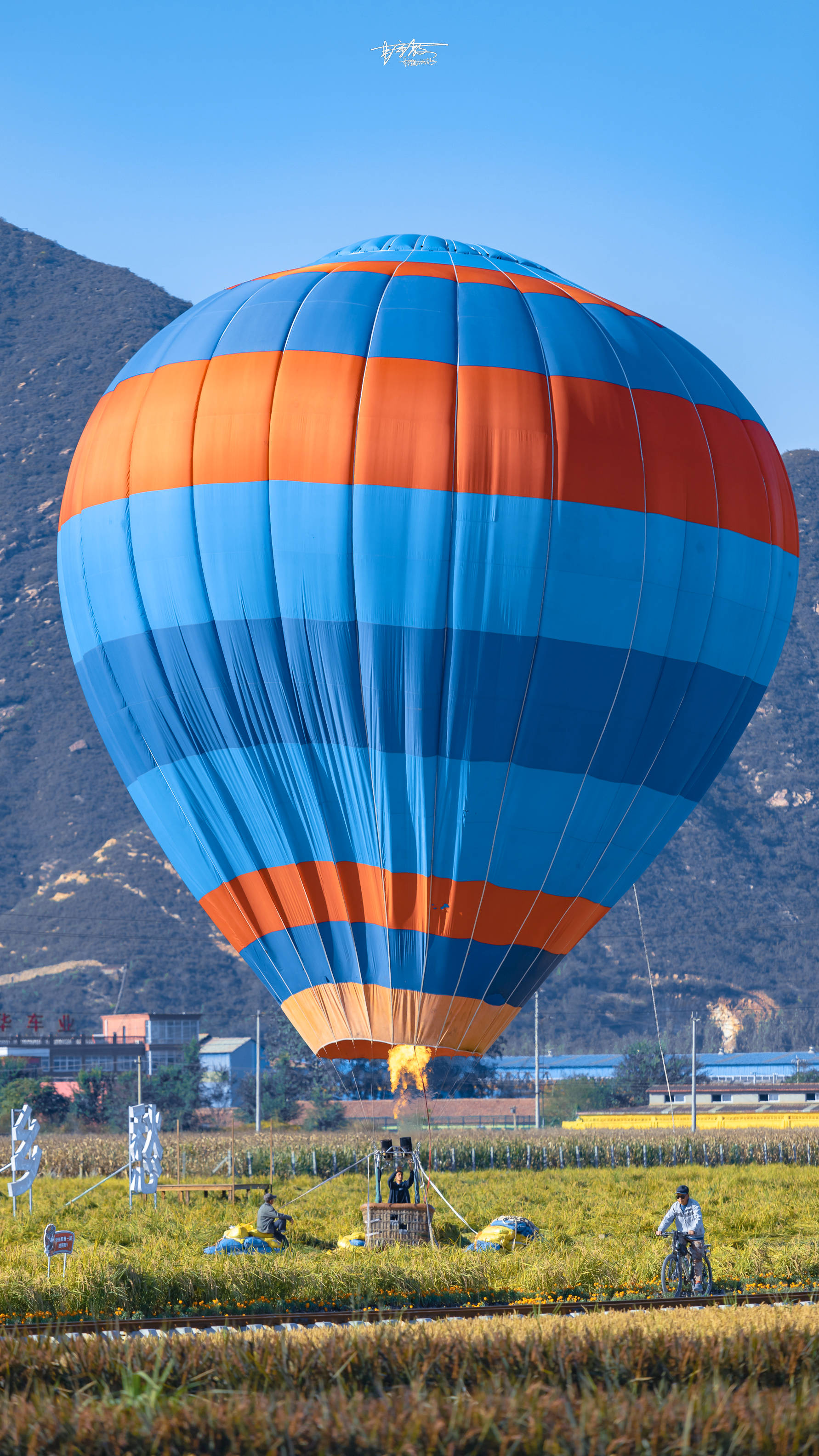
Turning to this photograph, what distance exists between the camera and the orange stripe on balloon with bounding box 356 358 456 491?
24.5 meters

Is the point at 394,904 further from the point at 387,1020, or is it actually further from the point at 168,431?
the point at 168,431

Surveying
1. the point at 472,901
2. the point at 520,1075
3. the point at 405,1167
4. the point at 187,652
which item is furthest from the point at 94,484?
the point at 520,1075

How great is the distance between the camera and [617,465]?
25.6 metres

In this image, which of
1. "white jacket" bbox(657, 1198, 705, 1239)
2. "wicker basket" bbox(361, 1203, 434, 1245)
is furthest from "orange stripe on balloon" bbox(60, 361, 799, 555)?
"wicker basket" bbox(361, 1203, 434, 1245)

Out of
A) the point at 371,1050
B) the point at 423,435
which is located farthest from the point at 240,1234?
the point at 423,435

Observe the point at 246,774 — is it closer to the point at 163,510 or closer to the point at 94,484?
the point at 163,510

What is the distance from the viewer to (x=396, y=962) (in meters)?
24.9

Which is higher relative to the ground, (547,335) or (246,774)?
(547,335)

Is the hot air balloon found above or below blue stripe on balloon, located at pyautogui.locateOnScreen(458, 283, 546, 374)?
below

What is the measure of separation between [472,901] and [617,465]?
24.8 ft

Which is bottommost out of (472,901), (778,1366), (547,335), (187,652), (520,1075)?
(520,1075)

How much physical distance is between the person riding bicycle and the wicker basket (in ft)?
20.2

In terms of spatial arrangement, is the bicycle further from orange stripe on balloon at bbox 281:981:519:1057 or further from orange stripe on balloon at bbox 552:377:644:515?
orange stripe on balloon at bbox 552:377:644:515

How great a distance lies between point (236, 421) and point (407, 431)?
301 centimetres
